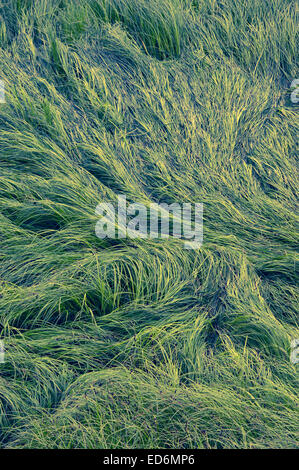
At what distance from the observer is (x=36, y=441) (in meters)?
1.81

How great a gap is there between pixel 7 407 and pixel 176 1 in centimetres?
332

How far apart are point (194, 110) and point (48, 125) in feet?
3.34

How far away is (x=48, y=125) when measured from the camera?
3064 millimetres

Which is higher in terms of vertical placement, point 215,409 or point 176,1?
point 176,1

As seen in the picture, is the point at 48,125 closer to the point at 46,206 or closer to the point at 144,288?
the point at 46,206

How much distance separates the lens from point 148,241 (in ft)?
8.42

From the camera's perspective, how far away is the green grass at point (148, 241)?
1933 mm

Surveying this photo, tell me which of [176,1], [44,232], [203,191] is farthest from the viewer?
[176,1]

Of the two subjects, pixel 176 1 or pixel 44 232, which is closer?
pixel 44 232

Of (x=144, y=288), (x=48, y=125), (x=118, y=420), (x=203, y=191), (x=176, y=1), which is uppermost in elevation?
(x=176, y=1)

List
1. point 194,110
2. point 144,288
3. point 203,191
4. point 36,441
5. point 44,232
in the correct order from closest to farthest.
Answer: point 36,441 → point 144,288 → point 44,232 → point 203,191 → point 194,110

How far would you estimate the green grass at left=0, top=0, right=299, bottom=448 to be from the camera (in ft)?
6.34
